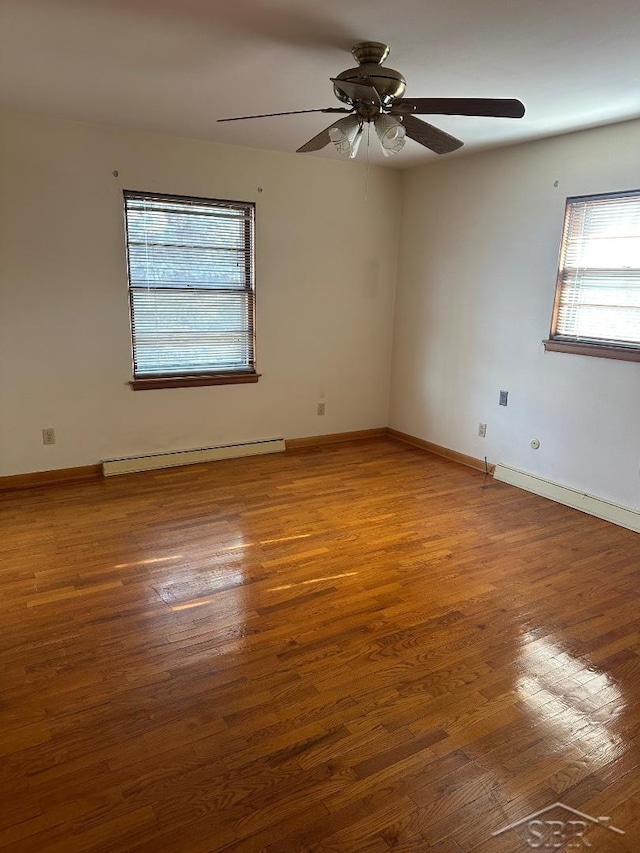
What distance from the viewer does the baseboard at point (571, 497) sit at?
143 inches

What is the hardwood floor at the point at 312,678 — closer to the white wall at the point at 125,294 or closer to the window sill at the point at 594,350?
the white wall at the point at 125,294

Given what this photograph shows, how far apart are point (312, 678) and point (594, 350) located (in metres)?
2.82

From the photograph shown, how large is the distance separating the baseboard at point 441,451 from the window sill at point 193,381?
160cm

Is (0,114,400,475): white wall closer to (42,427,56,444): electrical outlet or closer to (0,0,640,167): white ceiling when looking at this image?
(42,427,56,444): electrical outlet

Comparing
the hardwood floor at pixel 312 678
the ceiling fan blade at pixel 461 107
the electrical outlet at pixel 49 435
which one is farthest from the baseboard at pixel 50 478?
the ceiling fan blade at pixel 461 107

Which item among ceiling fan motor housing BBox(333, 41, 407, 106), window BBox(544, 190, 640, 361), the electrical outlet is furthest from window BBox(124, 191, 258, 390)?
window BBox(544, 190, 640, 361)

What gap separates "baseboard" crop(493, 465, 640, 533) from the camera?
362 cm

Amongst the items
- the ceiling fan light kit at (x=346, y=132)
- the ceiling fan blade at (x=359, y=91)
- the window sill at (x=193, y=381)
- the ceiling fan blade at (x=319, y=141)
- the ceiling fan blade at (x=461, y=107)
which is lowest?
the window sill at (x=193, y=381)

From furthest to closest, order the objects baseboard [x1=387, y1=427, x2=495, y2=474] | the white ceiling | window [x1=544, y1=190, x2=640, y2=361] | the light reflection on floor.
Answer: baseboard [x1=387, y1=427, x2=495, y2=474] → window [x1=544, y1=190, x2=640, y2=361] → the white ceiling → the light reflection on floor

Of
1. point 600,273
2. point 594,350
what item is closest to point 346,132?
point 600,273

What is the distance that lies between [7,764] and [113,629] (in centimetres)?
71

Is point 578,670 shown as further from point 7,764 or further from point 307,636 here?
point 7,764

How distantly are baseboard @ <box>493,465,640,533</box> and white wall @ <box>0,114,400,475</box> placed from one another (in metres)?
1.66

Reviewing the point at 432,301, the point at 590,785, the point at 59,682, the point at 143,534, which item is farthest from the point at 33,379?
the point at 590,785
